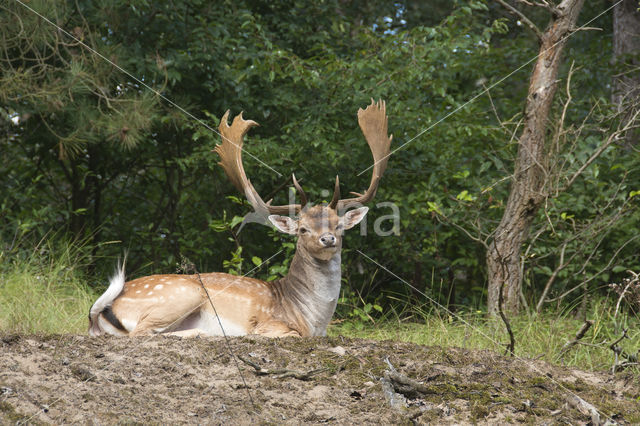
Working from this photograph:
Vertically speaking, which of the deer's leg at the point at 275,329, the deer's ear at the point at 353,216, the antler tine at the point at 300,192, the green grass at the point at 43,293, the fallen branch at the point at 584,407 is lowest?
the green grass at the point at 43,293

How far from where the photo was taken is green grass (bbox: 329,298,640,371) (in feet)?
18.2

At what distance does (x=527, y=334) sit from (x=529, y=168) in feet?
4.88

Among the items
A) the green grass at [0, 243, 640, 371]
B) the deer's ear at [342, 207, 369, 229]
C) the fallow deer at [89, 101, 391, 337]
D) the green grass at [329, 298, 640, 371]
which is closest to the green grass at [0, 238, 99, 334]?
the green grass at [0, 243, 640, 371]

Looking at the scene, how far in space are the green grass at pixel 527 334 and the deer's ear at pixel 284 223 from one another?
132 centimetres

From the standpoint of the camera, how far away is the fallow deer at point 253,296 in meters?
5.30

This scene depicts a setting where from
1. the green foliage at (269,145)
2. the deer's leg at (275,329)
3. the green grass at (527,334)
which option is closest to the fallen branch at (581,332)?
the green grass at (527,334)

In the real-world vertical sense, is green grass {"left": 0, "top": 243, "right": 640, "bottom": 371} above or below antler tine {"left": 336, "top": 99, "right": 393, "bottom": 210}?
below

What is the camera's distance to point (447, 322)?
671 cm

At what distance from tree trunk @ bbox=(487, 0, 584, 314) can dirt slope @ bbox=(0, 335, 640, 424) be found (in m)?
2.26

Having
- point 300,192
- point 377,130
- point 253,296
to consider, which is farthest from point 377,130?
point 253,296

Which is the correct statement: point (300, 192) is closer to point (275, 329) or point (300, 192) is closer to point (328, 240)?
point (328, 240)

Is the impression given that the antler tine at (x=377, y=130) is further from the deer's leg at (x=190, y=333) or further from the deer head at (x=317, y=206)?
the deer's leg at (x=190, y=333)

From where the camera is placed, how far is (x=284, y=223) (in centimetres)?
581

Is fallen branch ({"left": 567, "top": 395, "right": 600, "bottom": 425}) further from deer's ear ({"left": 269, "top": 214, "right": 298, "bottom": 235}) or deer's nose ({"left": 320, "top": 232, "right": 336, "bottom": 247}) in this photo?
deer's ear ({"left": 269, "top": 214, "right": 298, "bottom": 235})
